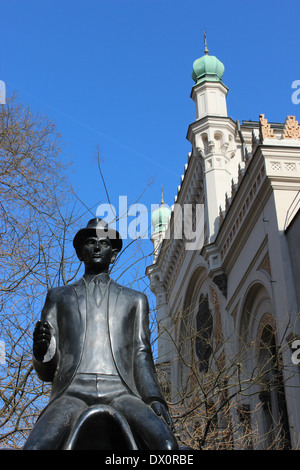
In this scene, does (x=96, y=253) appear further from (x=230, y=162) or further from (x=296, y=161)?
(x=230, y=162)

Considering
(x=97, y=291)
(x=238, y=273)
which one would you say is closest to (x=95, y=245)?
(x=97, y=291)

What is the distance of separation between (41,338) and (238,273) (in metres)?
14.4

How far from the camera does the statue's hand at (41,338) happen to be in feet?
11.9

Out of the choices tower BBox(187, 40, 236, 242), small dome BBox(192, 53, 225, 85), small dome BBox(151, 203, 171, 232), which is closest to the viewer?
tower BBox(187, 40, 236, 242)

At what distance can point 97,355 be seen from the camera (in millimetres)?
3660

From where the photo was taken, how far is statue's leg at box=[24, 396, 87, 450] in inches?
125

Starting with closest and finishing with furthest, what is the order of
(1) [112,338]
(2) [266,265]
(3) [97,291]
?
(1) [112,338], (3) [97,291], (2) [266,265]

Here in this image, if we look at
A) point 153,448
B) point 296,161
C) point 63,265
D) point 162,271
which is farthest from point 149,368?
point 162,271

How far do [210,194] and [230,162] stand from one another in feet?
5.26

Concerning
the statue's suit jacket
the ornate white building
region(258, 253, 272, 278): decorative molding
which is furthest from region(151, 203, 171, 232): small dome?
the statue's suit jacket

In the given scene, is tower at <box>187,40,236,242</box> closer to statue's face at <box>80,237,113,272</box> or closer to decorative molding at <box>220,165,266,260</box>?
decorative molding at <box>220,165,266,260</box>

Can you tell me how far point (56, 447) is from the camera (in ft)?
10.5

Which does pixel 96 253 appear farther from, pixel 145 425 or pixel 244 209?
pixel 244 209

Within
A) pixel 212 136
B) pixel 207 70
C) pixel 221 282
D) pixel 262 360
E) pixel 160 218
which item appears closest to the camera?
pixel 262 360
